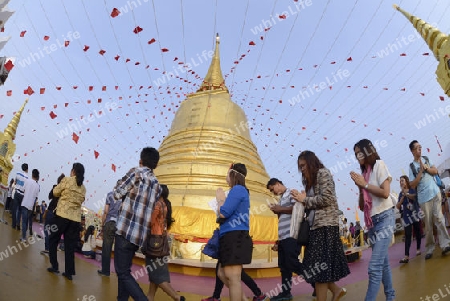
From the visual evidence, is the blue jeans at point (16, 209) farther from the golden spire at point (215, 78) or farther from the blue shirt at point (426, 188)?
the golden spire at point (215, 78)

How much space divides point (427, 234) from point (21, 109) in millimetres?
25511

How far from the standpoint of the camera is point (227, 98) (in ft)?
59.5

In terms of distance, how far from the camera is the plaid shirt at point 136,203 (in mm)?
3865

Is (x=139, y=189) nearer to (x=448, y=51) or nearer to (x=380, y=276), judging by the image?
(x=380, y=276)

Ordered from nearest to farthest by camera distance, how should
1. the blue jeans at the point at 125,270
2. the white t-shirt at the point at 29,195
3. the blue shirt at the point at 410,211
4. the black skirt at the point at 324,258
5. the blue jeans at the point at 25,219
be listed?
the blue jeans at the point at 125,270, the black skirt at the point at 324,258, the blue shirt at the point at 410,211, the blue jeans at the point at 25,219, the white t-shirt at the point at 29,195

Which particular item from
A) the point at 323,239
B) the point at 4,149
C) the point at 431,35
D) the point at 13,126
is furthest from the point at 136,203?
the point at 13,126

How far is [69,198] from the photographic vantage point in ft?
19.3

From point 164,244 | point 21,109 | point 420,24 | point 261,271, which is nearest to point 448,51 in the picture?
point 420,24

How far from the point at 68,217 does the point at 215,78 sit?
15.2 meters

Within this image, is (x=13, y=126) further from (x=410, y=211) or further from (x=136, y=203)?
(x=410, y=211)

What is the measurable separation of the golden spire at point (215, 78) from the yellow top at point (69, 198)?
1349 cm

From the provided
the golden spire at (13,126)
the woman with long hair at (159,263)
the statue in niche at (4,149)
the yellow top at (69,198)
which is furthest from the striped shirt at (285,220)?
the golden spire at (13,126)

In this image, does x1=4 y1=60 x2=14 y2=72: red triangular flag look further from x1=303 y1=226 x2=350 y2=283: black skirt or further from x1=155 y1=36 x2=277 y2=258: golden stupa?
x1=155 y1=36 x2=277 y2=258: golden stupa

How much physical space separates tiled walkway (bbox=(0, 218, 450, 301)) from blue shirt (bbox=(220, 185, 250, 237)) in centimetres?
216
